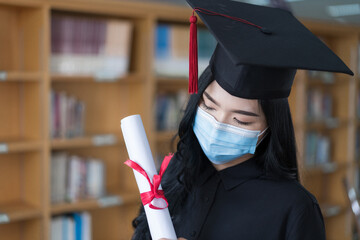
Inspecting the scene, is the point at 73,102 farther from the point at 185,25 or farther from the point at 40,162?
the point at 185,25

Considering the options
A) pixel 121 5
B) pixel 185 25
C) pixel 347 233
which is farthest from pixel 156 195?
pixel 347 233

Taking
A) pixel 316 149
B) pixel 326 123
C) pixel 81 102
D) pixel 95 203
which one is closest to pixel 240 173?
pixel 95 203

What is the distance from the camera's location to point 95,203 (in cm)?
297

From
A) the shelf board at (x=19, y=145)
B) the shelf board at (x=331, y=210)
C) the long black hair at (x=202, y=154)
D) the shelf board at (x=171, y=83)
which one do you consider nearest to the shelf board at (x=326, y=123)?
the shelf board at (x=331, y=210)

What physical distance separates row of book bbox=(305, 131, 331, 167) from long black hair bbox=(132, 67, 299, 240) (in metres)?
3.22

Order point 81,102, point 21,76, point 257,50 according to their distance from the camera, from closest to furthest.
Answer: point 257,50 → point 21,76 → point 81,102

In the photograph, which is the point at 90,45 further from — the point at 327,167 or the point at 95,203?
the point at 327,167

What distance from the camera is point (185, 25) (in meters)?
3.49

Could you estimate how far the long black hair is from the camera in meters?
1.16

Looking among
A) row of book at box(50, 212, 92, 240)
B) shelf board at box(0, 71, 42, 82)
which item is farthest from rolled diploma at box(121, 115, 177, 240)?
row of book at box(50, 212, 92, 240)

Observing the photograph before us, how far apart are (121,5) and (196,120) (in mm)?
1912

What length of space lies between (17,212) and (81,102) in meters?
0.88

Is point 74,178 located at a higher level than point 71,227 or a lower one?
higher

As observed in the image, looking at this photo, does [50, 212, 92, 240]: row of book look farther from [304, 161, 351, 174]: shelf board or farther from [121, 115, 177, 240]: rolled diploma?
[304, 161, 351, 174]: shelf board
